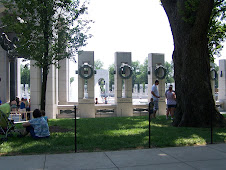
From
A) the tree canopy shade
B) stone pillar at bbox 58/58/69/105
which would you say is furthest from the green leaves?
stone pillar at bbox 58/58/69/105

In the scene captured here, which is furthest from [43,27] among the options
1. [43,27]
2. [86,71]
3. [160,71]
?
[160,71]

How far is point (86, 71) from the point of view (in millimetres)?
17094

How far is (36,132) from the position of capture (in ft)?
25.1

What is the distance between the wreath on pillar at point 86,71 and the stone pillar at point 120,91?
197 cm

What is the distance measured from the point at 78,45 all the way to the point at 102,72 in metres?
44.5

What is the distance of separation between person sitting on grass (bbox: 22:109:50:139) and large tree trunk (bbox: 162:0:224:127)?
218 inches

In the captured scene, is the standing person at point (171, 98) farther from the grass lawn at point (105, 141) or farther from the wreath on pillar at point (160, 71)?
the wreath on pillar at point (160, 71)

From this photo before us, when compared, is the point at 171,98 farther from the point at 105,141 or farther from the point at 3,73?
the point at 3,73

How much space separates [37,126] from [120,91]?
1057cm

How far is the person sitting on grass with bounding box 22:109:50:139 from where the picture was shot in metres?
7.52

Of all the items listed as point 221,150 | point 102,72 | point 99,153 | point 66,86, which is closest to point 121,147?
point 99,153

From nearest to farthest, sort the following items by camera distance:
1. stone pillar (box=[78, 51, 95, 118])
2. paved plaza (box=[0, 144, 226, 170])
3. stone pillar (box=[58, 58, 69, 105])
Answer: paved plaza (box=[0, 144, 226, 170]), stone pillar (box=[78, 51, 95, 118]), stone pillar (box=[58, 58, 69, 105])

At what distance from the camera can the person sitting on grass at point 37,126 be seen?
24.7ft

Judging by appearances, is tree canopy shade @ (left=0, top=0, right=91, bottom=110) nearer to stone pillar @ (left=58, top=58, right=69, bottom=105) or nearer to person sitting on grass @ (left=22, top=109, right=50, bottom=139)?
person sitting on grass @ (left=22, top=109, right=50, bottom=139)
